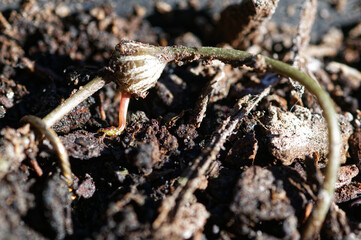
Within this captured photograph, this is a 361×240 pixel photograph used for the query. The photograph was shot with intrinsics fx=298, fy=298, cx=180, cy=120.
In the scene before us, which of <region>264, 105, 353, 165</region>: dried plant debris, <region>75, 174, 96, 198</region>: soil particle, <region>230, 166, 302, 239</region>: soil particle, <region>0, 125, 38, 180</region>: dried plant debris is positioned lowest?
<region>75, 174, 96, 198</region>: soil particle

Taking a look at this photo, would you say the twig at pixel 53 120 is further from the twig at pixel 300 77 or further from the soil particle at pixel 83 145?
the twig at pixel 300 77

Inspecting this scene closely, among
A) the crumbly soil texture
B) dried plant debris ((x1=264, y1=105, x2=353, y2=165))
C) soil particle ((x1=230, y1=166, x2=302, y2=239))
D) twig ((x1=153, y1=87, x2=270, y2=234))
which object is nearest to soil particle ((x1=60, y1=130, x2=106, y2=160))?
the crumbly soil texture

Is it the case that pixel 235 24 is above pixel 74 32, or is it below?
above

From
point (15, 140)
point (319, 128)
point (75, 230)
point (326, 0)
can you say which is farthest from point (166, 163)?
point (326, 0)

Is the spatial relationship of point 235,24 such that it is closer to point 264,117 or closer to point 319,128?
point 264,117

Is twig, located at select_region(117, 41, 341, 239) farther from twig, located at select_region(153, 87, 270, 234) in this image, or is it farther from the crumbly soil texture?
twig, located at select_region(153, 87, 270, 234)

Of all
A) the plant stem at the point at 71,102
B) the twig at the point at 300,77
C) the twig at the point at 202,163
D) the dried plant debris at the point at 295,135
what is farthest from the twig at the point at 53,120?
the dried plant debris at the point at 295,135

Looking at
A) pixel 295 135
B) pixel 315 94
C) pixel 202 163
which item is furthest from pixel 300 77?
pixel 202 163
